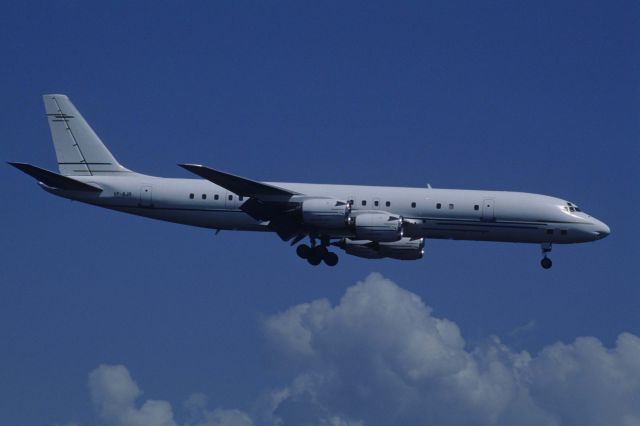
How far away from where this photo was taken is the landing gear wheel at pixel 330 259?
188 feet

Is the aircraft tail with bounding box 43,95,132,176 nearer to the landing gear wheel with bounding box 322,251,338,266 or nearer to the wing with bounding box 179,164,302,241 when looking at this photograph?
the wing with bounding box 179,164,302,241

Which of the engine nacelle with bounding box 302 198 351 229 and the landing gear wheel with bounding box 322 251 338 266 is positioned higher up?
the engine nacelle with bounding box 302 198 351 229

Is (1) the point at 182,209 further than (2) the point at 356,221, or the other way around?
(1) the point at 182,209

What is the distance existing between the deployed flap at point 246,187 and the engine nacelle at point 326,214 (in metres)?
1.71

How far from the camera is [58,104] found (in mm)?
64625

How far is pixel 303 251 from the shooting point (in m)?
57.2

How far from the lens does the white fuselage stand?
54.6 m

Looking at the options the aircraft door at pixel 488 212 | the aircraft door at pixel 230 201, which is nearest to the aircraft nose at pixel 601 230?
the aircraft door at pixel 488 212

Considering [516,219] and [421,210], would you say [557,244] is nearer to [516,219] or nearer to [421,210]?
[516,219]

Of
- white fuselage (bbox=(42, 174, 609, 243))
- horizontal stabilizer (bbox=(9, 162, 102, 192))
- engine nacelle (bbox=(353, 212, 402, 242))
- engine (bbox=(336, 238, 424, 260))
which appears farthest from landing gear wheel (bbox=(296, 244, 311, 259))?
horizontal stabilizer (bbox=(9, 162, 102, 192))

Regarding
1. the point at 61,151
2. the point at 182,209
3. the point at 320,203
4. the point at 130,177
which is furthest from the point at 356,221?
the point at 61,151

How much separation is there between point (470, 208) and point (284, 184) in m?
10.4

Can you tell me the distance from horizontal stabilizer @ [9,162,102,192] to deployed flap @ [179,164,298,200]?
8.82m

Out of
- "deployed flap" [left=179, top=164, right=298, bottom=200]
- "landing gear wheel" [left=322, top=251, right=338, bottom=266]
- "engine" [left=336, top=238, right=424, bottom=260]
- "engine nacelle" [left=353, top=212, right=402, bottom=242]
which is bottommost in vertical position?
"landing gear wheel" [left=322, top=251, right=338, bottom=266]
